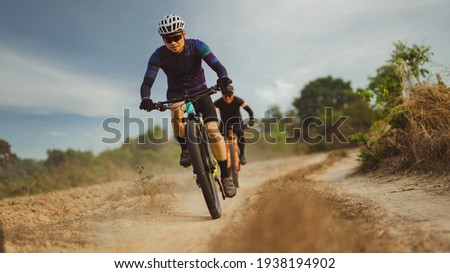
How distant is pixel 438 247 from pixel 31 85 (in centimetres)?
561

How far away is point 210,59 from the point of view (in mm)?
4160

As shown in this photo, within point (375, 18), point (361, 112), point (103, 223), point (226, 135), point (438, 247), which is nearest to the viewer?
point (438, 247)

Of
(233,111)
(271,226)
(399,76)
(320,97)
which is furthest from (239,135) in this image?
(320,97)

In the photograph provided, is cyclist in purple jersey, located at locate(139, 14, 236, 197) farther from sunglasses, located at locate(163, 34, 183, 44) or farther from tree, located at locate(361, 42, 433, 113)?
tree, located at locate(361, 42, 433, 113)

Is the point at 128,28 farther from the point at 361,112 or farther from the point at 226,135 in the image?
the point at 361,112

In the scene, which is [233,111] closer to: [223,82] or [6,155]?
[223,82]

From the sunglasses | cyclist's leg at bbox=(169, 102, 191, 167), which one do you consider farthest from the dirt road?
the sunglasses

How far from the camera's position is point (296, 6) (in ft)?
16.9

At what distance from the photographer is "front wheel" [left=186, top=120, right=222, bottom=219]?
12.6ft

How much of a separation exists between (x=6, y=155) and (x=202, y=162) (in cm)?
455

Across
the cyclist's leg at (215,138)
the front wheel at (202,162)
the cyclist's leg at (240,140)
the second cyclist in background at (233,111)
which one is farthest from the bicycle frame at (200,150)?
the cyclist's leg at (240,140)

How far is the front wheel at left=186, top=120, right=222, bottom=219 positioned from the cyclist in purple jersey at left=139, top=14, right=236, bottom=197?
206 millimetres

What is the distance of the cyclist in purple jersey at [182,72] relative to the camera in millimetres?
3967
